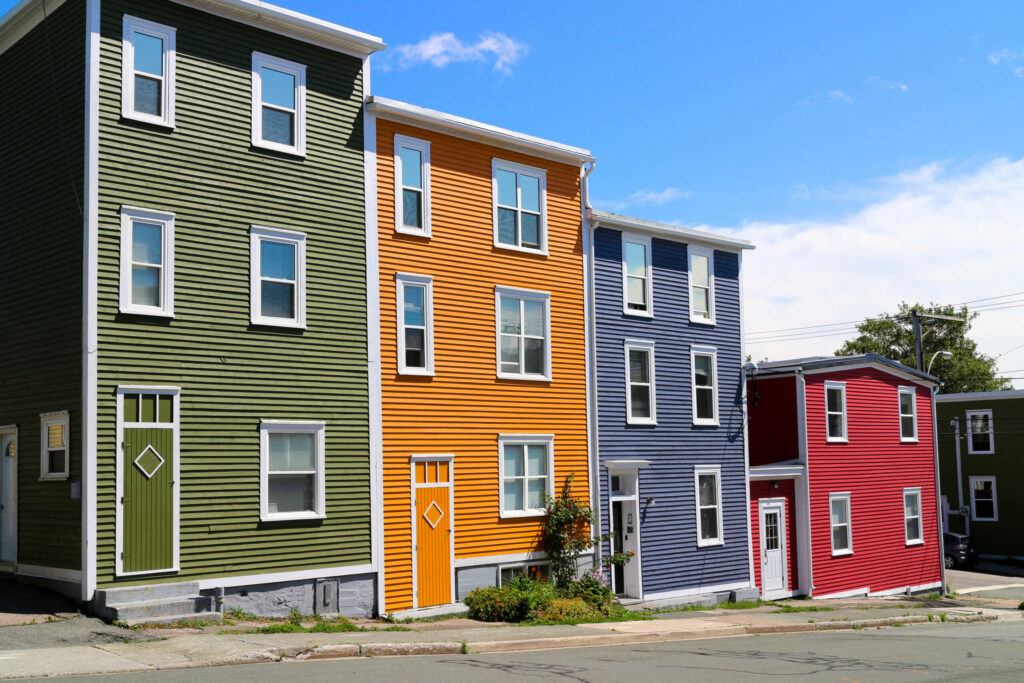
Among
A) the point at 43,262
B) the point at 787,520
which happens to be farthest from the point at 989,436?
the point at 43,262

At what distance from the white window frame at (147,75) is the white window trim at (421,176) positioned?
498 cm

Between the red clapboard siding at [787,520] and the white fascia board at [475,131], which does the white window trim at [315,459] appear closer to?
the white fascia board at [475,131]

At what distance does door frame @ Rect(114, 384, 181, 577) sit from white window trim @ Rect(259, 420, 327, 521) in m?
1.62

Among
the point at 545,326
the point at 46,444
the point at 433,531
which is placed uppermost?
the point at 545,326

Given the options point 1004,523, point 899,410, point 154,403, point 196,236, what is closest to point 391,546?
point 154,403

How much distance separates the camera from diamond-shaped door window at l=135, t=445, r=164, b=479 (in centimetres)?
1678

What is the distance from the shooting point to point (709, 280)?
93.4 ft

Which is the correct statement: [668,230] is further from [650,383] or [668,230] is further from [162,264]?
[162,264]

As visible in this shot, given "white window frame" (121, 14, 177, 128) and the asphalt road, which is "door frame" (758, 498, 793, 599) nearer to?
the asphalt road

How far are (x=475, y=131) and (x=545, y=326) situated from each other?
16.4 ft

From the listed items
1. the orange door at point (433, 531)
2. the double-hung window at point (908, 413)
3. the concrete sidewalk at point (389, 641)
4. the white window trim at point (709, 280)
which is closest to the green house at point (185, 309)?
the orange door at point (433, 531)

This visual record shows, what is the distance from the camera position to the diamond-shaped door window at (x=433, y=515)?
68.8ft

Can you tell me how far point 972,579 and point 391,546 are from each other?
31.0 metres

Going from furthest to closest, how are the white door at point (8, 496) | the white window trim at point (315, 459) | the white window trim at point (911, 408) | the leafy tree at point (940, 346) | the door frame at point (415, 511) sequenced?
the leafy tree at point (940, 346)
the white window trim at point (911, 408)
the door frame at point (415, 511)
the white door at point (8, 496)
the white window trim at point (315, 459)
